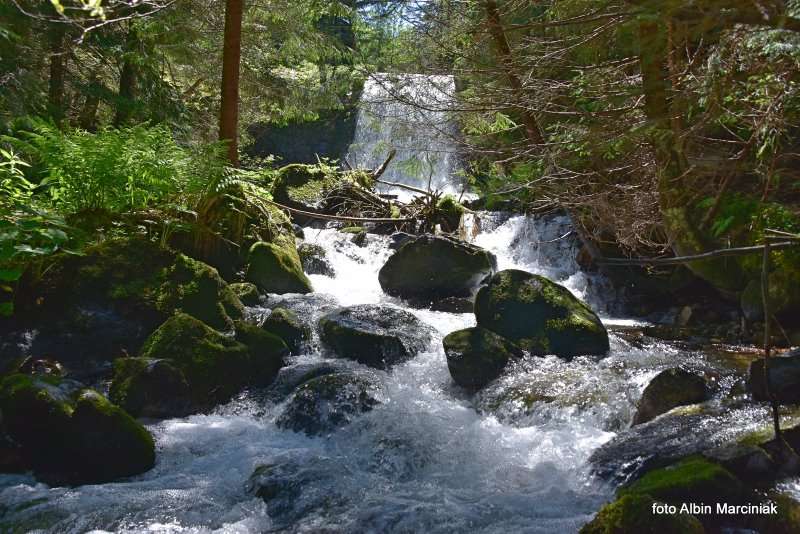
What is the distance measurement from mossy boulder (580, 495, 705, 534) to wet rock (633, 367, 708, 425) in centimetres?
223

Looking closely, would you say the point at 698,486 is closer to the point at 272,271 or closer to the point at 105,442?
the point at 105,442

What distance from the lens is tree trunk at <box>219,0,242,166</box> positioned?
10.1m

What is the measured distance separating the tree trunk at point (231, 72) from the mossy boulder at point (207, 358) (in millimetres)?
3767

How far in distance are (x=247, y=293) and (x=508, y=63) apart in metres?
5.62

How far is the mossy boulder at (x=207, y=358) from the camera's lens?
22.9 feet

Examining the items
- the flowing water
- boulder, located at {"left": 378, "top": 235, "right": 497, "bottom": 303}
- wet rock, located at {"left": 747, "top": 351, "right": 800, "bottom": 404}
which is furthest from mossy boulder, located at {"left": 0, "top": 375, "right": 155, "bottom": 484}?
boulder, located at {"left": 378, "top": 235, "right": 497, "bottom": 303}

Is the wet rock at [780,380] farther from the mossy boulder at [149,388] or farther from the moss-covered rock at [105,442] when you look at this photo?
the mossy boulder at [149,388]

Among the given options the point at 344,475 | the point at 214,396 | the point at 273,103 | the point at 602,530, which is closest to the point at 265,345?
the point at 214,396

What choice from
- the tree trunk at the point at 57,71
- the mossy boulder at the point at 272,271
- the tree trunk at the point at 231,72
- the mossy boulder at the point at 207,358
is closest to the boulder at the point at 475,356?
the mossy boulder at the point at 207,358

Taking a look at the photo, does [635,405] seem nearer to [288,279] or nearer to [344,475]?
[344,475]

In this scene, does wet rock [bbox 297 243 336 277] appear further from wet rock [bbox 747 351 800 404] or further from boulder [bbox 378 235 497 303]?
wet rock [bbox 747 351 800 404]

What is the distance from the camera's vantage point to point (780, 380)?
5.83m

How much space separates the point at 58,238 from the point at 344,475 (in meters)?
3.20

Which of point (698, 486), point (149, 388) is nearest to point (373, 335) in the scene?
point (149, 388)
